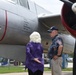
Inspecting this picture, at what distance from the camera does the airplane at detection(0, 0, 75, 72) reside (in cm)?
942

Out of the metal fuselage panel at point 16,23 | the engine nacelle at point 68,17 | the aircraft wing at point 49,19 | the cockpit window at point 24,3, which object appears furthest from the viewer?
the aircraft wing at point 49,19

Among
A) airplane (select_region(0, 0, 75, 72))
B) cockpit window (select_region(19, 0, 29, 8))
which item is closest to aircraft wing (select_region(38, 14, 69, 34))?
airplane (select_region(0, 0, 75, 72))

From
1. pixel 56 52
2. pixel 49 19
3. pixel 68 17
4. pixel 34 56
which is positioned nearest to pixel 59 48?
pixel 56 52

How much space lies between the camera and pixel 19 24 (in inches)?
396

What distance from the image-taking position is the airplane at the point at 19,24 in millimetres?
9422

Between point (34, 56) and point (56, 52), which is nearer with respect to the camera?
point (34, 56)

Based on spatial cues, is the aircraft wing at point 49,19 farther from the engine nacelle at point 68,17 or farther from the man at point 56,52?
the engine nacelle at point 68,17

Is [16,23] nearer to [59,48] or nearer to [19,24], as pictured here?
[19,24]

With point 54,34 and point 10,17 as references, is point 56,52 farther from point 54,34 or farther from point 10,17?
point 10,17

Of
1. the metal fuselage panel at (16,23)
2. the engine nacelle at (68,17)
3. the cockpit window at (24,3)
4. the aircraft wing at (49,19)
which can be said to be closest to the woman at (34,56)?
the metal fuselage panel at (16,23)

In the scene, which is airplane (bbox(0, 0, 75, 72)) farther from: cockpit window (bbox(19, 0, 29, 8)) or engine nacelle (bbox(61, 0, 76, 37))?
engine nacelle (bbox(61, 0, 76, 37))

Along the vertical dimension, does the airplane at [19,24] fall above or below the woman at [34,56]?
above

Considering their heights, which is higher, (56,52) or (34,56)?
(56,52)

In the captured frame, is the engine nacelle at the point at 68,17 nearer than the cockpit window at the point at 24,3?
Yes
